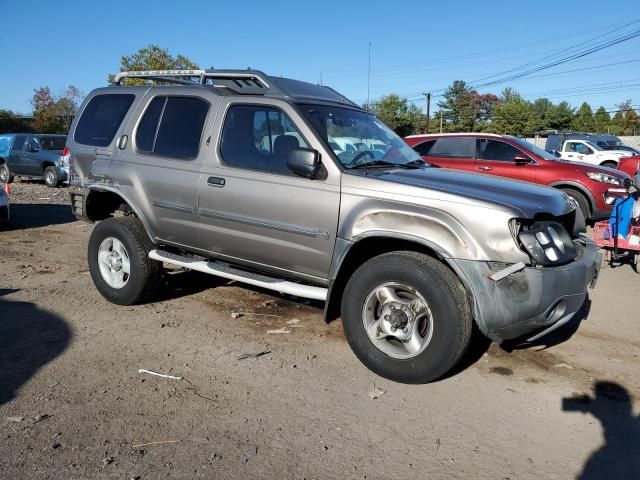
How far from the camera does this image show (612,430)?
10.7 feet

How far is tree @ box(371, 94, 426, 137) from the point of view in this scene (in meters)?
55.5

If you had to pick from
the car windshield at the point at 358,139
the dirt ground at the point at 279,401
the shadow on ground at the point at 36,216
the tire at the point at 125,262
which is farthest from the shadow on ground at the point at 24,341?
the shadow on ground at the point at 36,216

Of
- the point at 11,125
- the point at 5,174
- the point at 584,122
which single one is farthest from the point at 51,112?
the point at 584,122

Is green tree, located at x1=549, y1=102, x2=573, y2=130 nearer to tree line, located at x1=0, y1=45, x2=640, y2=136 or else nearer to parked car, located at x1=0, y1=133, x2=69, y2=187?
tree line, located at x1=0, y1=45, x2=640, y2=136

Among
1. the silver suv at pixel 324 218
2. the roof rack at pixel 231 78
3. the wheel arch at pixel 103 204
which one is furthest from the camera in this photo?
the wheel arch at pixel 103 204

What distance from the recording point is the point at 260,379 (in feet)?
12.7

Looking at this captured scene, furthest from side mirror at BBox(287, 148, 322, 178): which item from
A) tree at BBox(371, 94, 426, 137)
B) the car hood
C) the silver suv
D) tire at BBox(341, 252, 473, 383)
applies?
tree at BBox(371, 94, 426, 137)

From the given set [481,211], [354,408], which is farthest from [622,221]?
[354,408]

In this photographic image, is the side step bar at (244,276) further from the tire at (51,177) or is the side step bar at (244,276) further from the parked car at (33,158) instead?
the tire at (51,177)

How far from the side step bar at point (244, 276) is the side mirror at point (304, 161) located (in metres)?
0.91

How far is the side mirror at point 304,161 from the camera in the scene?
3.92 meters

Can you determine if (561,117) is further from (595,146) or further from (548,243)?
(548,243)

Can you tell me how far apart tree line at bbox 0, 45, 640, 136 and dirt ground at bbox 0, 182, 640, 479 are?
27026 millimetres

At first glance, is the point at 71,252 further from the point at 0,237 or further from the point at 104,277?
the point at 104,277
